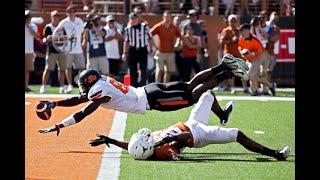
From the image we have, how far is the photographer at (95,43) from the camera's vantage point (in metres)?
20.0

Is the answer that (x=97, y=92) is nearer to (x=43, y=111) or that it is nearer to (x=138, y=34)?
(x=43, y=111)

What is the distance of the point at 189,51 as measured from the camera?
21062 mm

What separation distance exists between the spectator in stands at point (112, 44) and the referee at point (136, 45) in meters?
0.91

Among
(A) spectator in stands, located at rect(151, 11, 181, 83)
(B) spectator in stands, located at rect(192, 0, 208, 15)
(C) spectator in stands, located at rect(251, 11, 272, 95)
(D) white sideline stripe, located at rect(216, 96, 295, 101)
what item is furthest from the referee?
(B) spectator in stands, located at rect(192, 0, 208, 15)

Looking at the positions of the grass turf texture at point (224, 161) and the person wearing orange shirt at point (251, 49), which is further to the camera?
the person wearing orange shirt at point (251, 49)

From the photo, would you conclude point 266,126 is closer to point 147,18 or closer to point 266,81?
point 266,81

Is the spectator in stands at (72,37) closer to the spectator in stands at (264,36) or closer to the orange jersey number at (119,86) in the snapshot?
the spectator in stands at (264,36)

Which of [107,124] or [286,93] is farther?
[286,93]

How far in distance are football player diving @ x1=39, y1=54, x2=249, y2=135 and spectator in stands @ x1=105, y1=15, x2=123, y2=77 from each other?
365 inches

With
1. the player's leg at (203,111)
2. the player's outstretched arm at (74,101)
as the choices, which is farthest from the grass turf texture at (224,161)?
the player's outstretched arm at (74,101)
